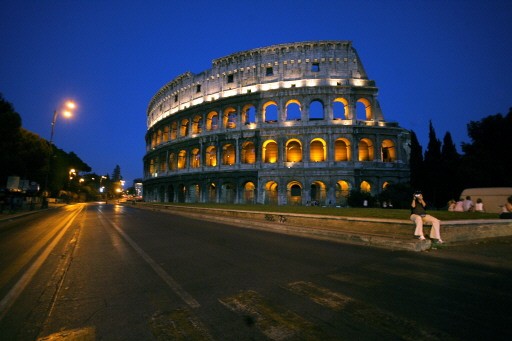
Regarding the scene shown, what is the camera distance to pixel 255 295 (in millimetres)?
3814

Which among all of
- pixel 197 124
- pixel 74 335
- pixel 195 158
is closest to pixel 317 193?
pixel 195 158

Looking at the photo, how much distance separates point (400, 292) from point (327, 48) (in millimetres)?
34260

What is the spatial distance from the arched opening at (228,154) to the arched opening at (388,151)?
19099mm

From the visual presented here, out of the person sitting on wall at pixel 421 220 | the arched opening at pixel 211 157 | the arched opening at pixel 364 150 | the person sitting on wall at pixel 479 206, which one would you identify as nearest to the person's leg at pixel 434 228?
the person sitting on wall at pixel 421 220

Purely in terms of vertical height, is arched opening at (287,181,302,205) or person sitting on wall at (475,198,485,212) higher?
arched opening at (287,181,302,205)

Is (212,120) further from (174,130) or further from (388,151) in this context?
(388,151)

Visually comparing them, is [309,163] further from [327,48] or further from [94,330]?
[94,330]

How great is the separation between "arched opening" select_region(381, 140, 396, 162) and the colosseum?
67 millimetres

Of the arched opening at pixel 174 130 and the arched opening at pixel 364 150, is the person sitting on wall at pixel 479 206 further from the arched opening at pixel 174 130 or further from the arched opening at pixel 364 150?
the arched opening at pixel 174 130

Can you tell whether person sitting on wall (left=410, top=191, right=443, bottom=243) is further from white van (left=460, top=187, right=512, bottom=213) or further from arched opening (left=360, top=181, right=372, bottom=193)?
arched opening (left=360, top=181, right=372, bottom=193)

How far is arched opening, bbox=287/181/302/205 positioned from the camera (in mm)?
31125

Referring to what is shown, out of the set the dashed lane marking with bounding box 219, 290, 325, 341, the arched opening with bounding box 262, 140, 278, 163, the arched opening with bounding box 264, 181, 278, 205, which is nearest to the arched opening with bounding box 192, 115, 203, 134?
the arched opening with bounding box 262, 140, 278, 163

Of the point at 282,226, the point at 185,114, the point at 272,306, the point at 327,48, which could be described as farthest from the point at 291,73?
the point at 272,306

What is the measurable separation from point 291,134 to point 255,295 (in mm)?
28691
